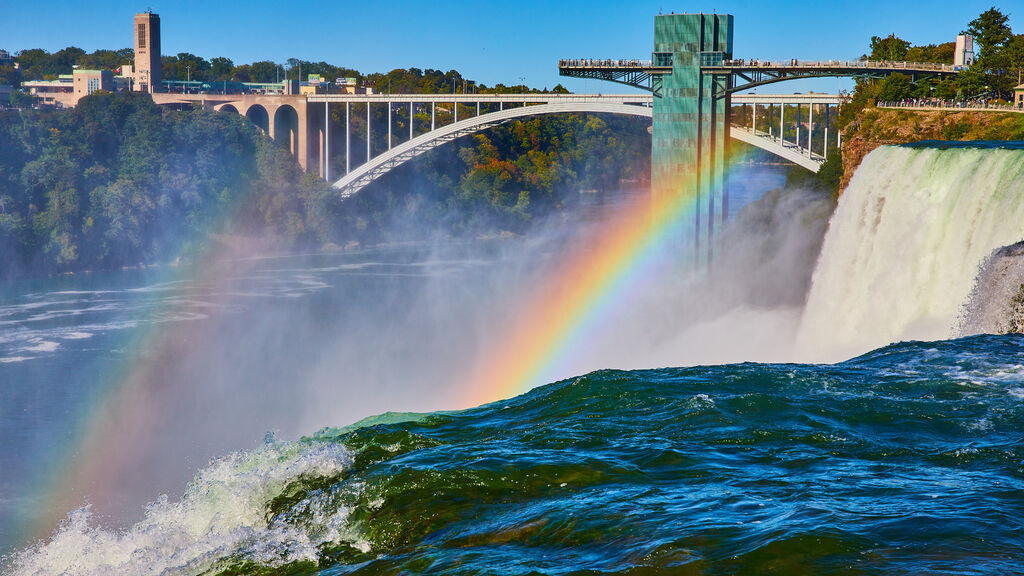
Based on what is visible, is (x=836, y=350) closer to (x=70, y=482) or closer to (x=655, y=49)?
(x=70, y=482)

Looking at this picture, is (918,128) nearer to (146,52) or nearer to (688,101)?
(688,101)

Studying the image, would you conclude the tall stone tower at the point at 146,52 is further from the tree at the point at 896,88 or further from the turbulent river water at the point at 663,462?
the tree at the point at 896,88

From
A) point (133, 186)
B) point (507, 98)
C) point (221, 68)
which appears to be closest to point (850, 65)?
point (507, 98)

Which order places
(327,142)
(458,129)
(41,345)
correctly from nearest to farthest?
(41,345) → (458,129) → (327,142)

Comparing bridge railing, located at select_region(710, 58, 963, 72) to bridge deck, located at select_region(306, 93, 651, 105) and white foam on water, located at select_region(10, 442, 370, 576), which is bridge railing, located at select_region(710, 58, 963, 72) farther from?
white foam on water, located at select_region(10, 442, 370, 576)

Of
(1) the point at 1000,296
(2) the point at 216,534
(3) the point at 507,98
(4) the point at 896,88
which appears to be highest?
(3) the point at 507,98

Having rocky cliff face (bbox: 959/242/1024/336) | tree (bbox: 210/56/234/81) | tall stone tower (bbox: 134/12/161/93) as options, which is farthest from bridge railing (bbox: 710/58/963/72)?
tree (bbox: 210/56/234/81)

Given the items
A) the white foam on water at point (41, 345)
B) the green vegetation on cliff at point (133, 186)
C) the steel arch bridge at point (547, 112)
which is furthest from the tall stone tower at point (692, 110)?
the green vegetation on cliff at point (133, 186)

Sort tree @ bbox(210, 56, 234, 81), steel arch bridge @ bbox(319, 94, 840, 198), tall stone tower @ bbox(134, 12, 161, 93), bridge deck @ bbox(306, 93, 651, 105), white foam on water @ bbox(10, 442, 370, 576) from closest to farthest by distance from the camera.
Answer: white foam on water @ bbox(10, 442, 370, 576)
steel arch bridge @ bbox(319, 94, 840, 198)
bridge deck @ bbox(306, 93, 651, 105)
tall stone tower @ bbox(134, 12, 161, 93)
tree @ bbox(210, 56, 234, 81)
